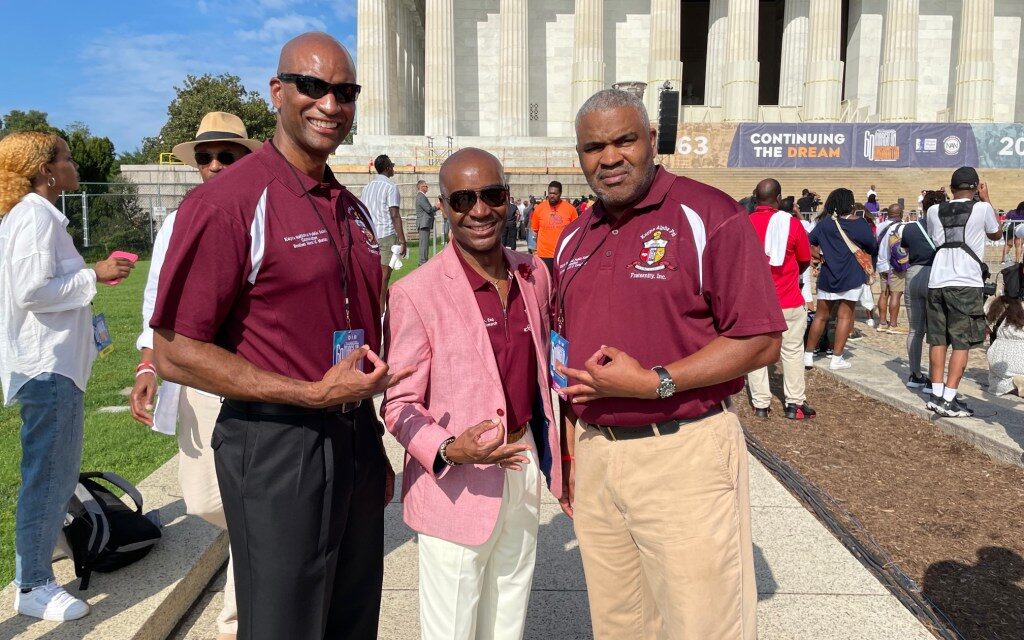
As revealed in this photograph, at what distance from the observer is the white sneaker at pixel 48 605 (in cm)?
322

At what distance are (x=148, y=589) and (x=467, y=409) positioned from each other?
7.49 feet

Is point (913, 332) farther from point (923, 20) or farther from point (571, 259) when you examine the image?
point (923, 20)

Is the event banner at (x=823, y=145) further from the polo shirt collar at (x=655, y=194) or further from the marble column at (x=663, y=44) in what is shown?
the polo shirt collar at (x=655, y=194)

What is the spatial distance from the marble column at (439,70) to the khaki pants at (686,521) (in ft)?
122

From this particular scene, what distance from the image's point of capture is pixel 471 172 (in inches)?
96.4

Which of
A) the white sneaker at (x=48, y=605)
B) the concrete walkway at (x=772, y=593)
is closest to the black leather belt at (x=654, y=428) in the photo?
the concrete walkway at (x=772, y=593)

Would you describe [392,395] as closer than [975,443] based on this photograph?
Yes

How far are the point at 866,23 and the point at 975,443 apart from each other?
43268 mm

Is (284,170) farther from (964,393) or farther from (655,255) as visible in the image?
(964,393)

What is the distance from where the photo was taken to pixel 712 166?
1152 inches

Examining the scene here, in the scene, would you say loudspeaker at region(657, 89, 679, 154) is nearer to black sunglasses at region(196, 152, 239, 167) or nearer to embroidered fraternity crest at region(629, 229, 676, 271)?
black sunglasses at region(196, 152, 239, 167)

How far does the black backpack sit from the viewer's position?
11.6 feet

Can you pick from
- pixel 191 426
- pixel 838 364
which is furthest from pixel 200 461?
pixel 838 364

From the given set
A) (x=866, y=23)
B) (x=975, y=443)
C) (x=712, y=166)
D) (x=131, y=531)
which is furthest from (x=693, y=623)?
(x=866, y=23)
